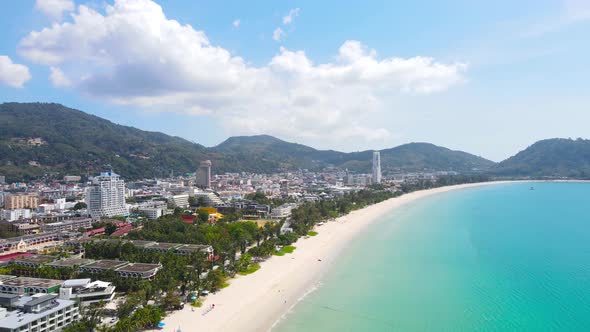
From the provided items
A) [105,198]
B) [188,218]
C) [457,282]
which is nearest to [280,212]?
[188,218]

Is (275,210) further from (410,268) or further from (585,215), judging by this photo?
(585,215)

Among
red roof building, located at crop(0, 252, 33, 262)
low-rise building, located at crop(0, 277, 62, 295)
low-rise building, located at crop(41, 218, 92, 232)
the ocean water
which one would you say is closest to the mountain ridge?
low-rise building, located at crop(41, 218, 92, 232)

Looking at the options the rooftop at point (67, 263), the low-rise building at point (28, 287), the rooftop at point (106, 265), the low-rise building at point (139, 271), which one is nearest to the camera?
the low-rise building at point (28, 287)

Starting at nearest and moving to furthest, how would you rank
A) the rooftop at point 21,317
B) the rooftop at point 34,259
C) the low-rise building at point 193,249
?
the rooftop at point 21,317, the rooftop at point 34,259, the low-rise building at point 193,249

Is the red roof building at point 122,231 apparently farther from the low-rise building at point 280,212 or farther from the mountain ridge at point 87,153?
the mountain ridge at point 87,153

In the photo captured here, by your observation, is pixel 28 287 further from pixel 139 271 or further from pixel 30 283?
pixel 139 271

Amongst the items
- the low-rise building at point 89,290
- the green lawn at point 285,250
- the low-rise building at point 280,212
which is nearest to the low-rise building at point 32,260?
the low-rise building at point 89,290

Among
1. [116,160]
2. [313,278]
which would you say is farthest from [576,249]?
[116,160]

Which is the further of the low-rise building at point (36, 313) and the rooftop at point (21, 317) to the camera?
the low-rise building at point (36, 313)

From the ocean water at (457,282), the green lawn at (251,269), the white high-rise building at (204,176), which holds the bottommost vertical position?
the ocean water at (457,282)
